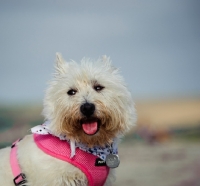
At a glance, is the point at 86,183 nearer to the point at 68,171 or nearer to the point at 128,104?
the point at 68,171

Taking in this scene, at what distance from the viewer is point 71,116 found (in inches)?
195

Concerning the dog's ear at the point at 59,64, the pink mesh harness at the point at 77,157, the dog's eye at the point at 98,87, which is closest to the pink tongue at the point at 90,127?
the pink mesh harness at the point at 77,157

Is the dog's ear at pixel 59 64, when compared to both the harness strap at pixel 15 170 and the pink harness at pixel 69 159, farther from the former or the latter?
the harness strap at pixel 15 170

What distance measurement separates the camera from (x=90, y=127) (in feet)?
16.4

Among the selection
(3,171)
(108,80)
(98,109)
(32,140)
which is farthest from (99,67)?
(3,171)

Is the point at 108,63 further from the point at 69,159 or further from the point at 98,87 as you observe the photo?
the point at 69,159

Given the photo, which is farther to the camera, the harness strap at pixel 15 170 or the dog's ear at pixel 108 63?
the dog's ear at pixel 108 63

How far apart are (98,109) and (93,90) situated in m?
0.27

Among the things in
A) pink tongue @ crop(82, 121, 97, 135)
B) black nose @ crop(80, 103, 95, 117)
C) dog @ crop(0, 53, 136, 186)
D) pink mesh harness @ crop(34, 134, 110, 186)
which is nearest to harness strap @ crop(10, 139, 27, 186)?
dog @ crop(0, 53, 136, 186)

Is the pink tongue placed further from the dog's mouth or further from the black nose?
the black nose

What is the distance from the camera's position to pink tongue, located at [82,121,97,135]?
197 inches

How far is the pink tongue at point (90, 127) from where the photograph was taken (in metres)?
5.00

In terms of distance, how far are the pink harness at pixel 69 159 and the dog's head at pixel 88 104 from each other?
0.37 feet

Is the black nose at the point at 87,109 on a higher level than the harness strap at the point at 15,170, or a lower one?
higher
